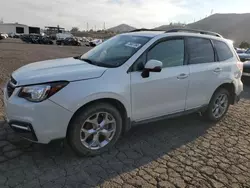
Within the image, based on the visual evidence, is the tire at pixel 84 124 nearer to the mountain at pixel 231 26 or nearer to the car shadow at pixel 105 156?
the car shadow at pixel 105 156

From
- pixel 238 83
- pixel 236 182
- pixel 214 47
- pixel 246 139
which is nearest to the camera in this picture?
pixel 236 182

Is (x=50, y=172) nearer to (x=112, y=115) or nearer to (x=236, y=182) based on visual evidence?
(x=112, y=115)

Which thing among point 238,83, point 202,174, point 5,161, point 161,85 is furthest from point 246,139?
point 5,161

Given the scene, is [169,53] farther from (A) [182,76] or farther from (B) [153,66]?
(B) [153,66]

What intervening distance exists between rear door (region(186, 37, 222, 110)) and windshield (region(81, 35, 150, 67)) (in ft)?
3.22

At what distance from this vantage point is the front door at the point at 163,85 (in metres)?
3.39

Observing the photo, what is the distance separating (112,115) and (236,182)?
5.94 ft

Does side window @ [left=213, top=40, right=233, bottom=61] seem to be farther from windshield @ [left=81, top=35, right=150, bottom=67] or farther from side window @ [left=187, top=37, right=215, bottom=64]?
windshield @ [left=81, top=35, right=150, bottom=67]

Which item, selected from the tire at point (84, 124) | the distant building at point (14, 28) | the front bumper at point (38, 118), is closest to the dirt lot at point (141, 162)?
the tire at point (84, 124)

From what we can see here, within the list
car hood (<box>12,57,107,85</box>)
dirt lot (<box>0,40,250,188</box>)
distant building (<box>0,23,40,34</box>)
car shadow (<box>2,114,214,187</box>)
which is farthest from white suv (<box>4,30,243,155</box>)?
distant building (<box>0,23,40,34</box>)

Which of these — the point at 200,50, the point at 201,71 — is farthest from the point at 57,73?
the point at 200,50

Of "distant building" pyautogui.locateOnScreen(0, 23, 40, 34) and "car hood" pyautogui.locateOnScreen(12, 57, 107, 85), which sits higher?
"distant building" pyautogui.locateOnScreen(0, 23, 40, 34)

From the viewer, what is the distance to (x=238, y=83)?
4852 millimetres

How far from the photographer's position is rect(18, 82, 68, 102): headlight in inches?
108
